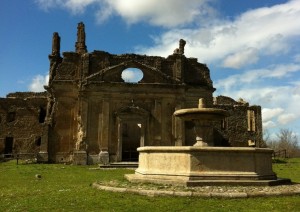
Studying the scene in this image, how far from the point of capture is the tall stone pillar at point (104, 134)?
78.2ft

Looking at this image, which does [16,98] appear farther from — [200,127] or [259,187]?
[259,187]

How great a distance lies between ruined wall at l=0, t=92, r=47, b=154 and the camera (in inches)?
1336

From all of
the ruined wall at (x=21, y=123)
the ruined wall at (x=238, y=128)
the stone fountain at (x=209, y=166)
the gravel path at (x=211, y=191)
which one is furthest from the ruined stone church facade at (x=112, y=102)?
the gravel path at (x=211, y=191)

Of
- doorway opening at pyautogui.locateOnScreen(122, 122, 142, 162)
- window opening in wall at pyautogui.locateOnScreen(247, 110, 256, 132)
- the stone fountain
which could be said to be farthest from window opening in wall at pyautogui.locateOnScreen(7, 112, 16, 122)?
the stone fountain

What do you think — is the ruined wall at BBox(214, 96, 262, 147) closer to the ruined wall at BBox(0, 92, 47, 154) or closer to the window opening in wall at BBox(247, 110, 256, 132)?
the window opening in wall at BBox(247, 110, 256, 132)

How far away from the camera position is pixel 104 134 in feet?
79.7

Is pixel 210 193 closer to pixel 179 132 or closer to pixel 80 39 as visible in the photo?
pixel 179 132

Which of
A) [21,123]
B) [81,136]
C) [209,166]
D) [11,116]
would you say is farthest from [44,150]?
[209,166]

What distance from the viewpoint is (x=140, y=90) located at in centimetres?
2517

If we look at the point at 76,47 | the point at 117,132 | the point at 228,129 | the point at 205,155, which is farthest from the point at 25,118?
the point at 205,155

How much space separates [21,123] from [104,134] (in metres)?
14.0

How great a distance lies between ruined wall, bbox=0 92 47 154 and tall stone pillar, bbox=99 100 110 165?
37.8 feet

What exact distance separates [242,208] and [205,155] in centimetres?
275

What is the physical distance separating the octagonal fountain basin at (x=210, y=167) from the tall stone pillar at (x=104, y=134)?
1377cm
